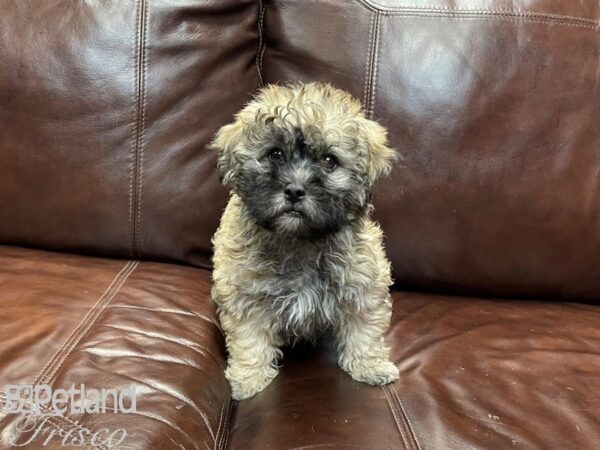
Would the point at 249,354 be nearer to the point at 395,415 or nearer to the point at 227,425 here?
the point at 227,425

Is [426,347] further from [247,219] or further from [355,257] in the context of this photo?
[247,219]

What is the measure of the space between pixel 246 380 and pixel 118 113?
0.83 meters

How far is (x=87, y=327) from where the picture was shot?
137cm

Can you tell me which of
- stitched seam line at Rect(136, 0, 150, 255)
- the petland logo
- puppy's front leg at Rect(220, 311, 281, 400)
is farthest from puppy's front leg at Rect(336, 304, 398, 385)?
stitched seam line at Rect(136, 0, 150, 255)

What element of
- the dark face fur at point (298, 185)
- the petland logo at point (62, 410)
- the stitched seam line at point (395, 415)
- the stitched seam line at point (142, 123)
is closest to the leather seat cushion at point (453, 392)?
the stitched seam line at point (395, 415)

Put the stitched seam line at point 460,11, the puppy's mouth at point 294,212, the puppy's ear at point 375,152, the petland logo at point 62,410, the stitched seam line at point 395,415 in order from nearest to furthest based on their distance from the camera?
the petland logo at point 62,410, the stitched seam line at point 395,415, the puppy's mouth at point 294,212, the puppy's ear at point 375,152, the stitched seam line at point 460,11

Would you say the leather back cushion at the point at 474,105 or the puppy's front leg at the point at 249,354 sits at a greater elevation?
the leather back cushion at the point at 474,105

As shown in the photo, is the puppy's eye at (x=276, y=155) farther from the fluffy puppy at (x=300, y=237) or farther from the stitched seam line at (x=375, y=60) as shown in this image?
the stitched seam line at (x=375, y=60)

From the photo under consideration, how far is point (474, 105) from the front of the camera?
1.67 metres

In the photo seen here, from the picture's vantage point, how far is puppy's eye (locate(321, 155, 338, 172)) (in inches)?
51.1

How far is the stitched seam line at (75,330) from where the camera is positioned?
3.89 ft

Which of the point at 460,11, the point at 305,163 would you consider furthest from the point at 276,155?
the point at 460,11

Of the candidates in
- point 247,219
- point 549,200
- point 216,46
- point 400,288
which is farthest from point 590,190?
point 216,46

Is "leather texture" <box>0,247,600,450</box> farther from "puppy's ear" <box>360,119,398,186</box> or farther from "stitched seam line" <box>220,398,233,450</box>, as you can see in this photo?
"puppy's ear" <box>360,119,398,186</box>
